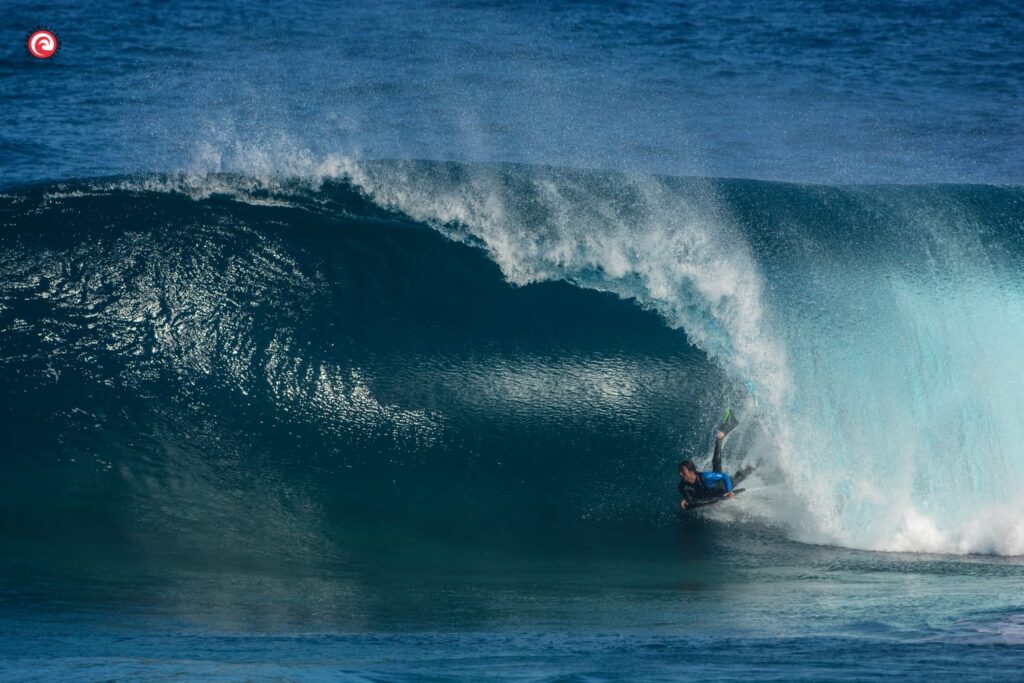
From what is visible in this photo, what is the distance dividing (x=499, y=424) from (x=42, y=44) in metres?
15.8

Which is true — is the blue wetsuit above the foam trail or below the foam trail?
below

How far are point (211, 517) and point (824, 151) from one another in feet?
46.2

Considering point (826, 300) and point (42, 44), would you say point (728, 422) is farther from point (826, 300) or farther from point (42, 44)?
point (42, 44)

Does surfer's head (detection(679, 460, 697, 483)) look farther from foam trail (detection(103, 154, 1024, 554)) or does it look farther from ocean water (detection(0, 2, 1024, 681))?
foam trail (detection(103, 154, 1024, 554))

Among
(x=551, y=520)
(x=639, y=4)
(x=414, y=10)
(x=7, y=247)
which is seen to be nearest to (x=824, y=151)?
(x=639, y=4)

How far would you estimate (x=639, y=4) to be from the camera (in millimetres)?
27500

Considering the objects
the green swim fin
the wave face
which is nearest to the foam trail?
the wave face

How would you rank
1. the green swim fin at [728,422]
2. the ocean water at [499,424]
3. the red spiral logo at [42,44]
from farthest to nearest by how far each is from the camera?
1. the red spiral logo at [42,44]
2. the green swim fin at [728,422]
3. the ocean water at [499,424]

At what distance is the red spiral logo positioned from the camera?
2206 centimetres

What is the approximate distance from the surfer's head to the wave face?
0.52m

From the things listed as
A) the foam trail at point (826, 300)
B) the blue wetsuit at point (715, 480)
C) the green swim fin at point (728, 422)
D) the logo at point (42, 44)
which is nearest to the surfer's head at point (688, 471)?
the blue wetsuit at point (715, 480)

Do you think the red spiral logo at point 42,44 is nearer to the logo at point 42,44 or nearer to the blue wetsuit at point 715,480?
the logo at point 42,44

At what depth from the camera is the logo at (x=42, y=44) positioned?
869 inches

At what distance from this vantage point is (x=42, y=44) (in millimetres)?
22328
